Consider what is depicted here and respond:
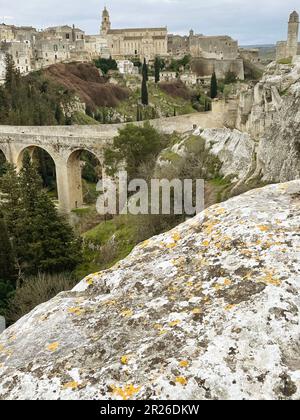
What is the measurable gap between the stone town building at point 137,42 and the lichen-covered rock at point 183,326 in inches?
4006

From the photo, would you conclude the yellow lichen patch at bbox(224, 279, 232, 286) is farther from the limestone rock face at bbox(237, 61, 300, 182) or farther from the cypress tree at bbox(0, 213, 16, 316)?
the cypress tree at bbox(0, 213, 16, 316)

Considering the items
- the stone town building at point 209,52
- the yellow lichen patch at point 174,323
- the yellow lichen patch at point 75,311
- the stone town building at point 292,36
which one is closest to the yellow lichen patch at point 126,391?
the yellow lichen patch at point 174,323

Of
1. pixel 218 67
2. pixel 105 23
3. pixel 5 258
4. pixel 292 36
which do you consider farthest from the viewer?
pixel 105 23

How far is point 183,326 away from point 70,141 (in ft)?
101

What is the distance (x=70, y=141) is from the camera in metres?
32.0

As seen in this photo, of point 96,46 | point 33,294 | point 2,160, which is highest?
point 96,46

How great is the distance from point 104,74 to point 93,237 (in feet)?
220

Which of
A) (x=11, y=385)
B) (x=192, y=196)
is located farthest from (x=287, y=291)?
(x=192, y=196)

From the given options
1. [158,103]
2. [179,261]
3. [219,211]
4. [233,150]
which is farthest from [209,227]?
[158,103]

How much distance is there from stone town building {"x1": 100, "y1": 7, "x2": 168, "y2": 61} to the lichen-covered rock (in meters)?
102

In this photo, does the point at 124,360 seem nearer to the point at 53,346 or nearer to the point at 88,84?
the point at 53,346

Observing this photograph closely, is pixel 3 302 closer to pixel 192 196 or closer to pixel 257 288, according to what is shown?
pixel 192 196

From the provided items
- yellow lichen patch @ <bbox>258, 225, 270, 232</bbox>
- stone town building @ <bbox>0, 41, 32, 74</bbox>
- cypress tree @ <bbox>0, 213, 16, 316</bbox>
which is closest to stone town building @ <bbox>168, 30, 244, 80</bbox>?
stone town building @ <bbox>0, 41, 32, 74</bbox>

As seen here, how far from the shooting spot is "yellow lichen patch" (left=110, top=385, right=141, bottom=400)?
2213mm
